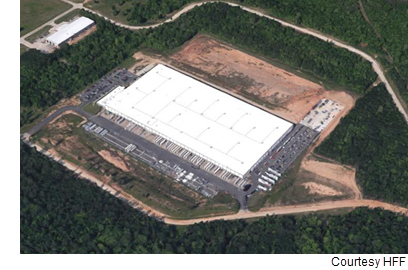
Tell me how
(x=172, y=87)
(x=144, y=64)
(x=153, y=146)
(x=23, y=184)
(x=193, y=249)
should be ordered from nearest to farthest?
(x=193, y=249)
(x=23, y=184)
(x=153, y=146)
(x=172, y=87)
(x=144, y=64)

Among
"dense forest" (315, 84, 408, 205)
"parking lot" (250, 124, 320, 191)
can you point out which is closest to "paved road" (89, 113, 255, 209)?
"parking lot" (250, 124, 320, 191)

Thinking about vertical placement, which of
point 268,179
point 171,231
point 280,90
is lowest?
point 171,231

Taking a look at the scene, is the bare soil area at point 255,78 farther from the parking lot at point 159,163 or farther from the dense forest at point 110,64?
the parking lot at point 159,163

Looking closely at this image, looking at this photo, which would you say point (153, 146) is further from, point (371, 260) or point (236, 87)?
point (371, 260)

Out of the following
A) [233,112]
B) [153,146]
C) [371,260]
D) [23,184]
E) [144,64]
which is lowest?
[371,260]

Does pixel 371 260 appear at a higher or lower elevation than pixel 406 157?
lower

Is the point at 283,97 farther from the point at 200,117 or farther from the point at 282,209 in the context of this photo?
the point at 282,209

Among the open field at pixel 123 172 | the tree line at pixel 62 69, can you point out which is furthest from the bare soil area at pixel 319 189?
the tree line at pixel 62 69

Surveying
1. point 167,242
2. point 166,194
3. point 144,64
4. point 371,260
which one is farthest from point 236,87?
point 371,260

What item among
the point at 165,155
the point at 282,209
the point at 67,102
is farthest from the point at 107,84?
the point at 282,209
